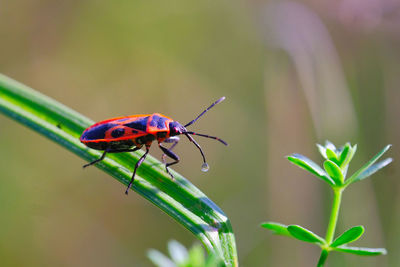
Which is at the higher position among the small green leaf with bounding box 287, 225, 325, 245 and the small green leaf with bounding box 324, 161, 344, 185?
the small green leaf with bounding box 324, 161, 344, 185

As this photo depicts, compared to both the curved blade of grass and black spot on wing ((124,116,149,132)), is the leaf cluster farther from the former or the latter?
black spot on wing ((124,116,149,132))

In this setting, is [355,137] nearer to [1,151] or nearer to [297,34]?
[297,34]

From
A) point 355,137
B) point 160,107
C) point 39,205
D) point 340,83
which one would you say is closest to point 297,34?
point 340,83

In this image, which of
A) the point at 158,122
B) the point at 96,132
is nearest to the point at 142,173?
the point at 96,132

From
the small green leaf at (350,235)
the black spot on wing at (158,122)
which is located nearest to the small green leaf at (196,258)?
the small green leaf at (350,235)

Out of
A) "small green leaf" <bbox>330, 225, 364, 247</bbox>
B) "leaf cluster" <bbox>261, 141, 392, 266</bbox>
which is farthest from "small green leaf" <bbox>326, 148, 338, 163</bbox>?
"small green leaf" <bbox>330, 225, 364, 247</bbox>

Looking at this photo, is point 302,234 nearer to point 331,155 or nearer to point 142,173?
point 331,155
